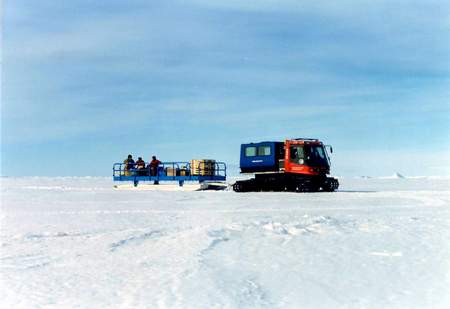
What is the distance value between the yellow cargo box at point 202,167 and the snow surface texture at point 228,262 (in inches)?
617

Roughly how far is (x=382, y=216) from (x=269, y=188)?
11914 mm

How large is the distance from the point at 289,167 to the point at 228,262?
Answer: 15.9 metres

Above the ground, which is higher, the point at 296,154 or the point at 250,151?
the point at 250,151

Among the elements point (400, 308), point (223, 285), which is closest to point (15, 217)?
point (223, 285)

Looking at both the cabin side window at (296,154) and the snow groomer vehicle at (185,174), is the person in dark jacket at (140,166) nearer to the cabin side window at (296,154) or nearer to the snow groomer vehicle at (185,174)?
the snow groomer vehicle at (185,174)

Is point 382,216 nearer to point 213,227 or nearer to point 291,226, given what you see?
point 291,226

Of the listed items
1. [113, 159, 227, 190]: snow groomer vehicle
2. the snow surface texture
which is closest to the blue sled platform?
[113, 159, 227, 190]: snow groomer vehicle

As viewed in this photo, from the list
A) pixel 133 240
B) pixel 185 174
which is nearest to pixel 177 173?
pixel 185 174

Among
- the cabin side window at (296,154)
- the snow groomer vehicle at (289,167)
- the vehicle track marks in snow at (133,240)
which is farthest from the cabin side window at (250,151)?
the vehicle track marks in snow at (133,240)

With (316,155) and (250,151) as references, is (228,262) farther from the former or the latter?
(250,151)

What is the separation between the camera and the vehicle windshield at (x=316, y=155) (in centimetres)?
2223

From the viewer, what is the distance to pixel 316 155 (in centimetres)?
2242

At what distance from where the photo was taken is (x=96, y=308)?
5043 mm

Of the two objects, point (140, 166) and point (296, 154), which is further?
point (140, 166)
